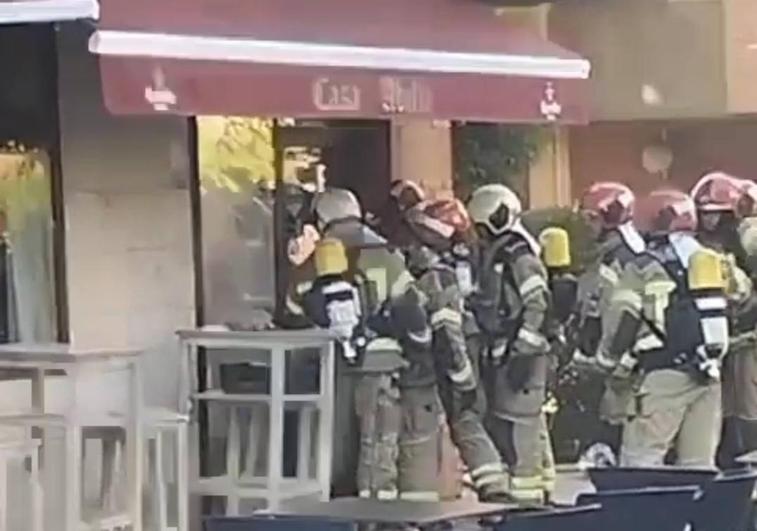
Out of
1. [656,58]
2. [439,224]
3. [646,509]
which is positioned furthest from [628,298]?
[656,58]

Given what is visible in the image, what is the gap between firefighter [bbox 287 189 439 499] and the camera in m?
10.3

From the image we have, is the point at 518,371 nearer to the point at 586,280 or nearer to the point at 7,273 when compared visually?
the point at 586,280

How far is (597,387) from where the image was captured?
11969 mm

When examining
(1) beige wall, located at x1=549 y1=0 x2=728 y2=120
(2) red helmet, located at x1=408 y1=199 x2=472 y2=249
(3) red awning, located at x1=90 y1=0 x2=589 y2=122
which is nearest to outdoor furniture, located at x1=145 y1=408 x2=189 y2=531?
(3) red awning, located at x1=90 y1=0 x2=589 y2=122

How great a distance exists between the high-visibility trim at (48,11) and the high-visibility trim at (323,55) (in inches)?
4.3

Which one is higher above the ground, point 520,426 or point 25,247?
point 25,247

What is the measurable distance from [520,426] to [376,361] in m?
1.18

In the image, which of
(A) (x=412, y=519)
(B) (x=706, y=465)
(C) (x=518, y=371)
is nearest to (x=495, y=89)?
(C) (x=518, y=371)

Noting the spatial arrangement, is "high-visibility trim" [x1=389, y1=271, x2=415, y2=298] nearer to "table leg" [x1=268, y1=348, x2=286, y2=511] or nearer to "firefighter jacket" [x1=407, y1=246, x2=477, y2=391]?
"firefighter jacket" [x1=407, y1=246, x2=477, y2=391]

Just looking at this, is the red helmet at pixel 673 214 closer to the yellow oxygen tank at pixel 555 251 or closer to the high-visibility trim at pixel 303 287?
the yellow oxygen tank at pixel 555 251

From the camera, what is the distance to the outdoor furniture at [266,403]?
9.91 metres

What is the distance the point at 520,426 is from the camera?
11.1m

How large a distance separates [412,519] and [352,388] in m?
3.22

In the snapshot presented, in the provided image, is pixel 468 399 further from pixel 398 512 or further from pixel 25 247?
pixel 398 512
